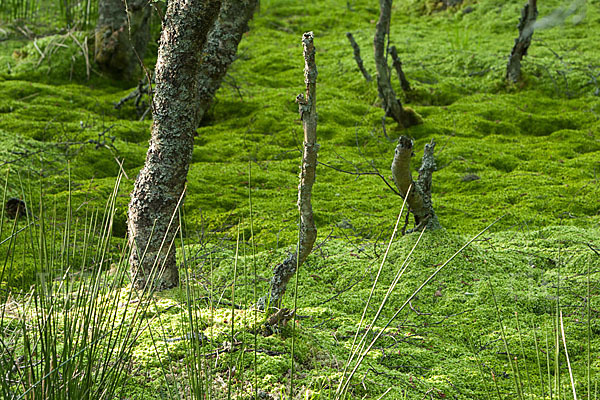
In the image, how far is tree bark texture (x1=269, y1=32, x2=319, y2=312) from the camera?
1.83 meters

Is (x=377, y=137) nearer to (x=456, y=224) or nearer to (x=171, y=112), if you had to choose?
(x=456, y=224)

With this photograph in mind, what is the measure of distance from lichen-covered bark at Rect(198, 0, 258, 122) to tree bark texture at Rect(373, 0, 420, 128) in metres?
1.55

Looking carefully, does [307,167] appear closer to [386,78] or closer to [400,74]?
[386,78]

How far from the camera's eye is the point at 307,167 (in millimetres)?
2000

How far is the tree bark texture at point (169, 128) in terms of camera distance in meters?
2.30

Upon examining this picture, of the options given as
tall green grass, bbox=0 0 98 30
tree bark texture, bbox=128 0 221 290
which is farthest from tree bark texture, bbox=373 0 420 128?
tall green grass, bbox=0 0 98 30

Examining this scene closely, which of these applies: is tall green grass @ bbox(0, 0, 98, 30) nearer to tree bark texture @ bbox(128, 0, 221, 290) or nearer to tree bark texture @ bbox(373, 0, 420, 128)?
tree bark texture @ bbox(373, 0, 420, 128)

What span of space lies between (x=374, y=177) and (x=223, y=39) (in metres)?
1.83

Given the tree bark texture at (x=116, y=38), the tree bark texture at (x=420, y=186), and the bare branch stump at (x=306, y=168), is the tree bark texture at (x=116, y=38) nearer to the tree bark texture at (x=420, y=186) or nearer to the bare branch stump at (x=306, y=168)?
the tree bark texture at (x=420, y=186)

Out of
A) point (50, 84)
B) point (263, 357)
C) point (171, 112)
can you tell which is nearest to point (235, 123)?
point (50, 84)

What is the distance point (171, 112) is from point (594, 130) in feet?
15.1

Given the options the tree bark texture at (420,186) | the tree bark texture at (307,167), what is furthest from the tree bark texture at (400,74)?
the tree bark texture at (307,167)

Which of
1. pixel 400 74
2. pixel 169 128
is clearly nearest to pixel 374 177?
pixel 400 74

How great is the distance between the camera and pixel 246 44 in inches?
328
